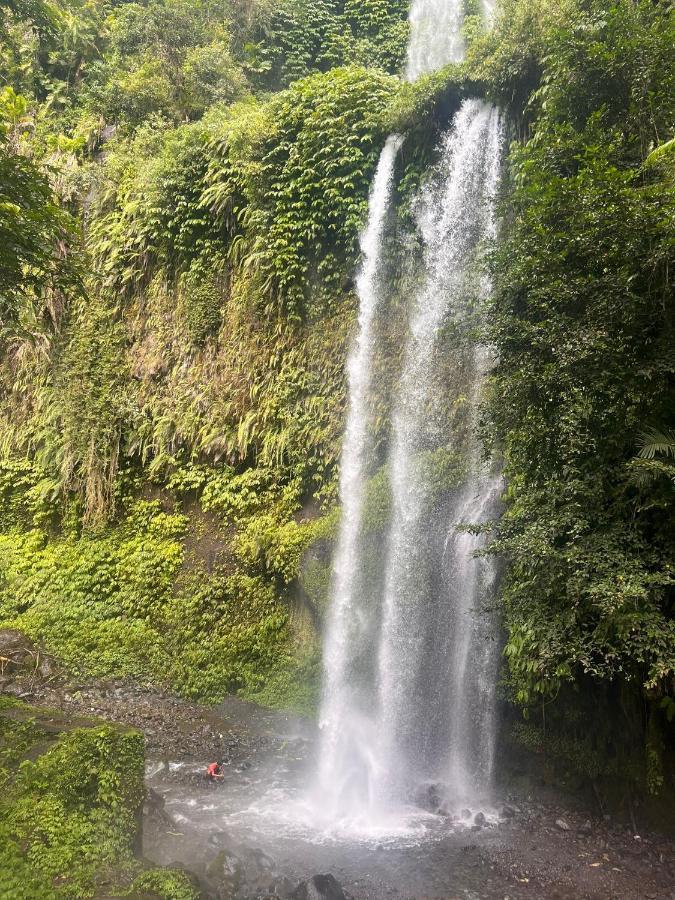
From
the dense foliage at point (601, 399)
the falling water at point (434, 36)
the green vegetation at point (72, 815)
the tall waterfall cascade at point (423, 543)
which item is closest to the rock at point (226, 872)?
the green vegetation at point (72, 815)

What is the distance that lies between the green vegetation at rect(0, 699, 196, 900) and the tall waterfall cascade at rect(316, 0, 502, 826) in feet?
9.77

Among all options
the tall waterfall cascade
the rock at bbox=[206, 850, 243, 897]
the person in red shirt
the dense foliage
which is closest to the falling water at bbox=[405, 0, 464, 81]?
the tall waterfall cascade

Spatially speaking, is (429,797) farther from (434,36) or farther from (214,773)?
(434,36)

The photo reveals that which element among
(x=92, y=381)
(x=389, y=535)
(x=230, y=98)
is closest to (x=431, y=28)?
(x=230, y=98)

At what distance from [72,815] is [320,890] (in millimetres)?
2206

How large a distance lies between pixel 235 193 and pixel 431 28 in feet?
31.8

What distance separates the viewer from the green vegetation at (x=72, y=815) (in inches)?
157

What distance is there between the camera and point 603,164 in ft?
17.1

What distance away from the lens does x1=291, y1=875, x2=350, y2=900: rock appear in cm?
491

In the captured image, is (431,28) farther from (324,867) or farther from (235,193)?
(324,867)

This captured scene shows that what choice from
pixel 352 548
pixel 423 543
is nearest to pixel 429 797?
pixel 423 543

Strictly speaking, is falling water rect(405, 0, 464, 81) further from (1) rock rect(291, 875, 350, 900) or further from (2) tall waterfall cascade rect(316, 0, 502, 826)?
(1) rock rect(291, 875, 350, 900)

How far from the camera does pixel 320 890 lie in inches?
195

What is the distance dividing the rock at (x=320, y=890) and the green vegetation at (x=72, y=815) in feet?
3.68
